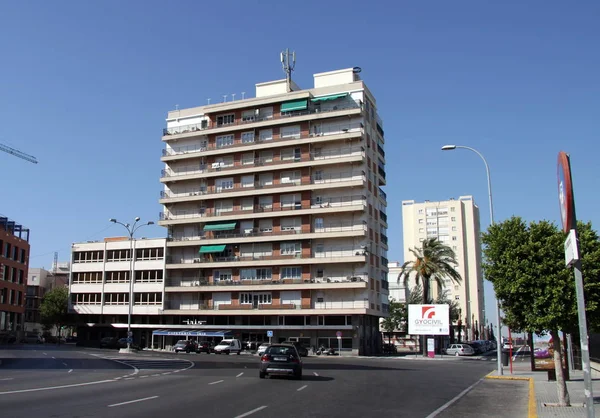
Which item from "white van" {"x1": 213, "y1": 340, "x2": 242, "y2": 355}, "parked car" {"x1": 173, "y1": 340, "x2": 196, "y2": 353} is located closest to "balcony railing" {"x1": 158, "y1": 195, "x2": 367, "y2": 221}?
"white van" {"x1": 213, "y1": 340, "x2": 242, "y2": 355}

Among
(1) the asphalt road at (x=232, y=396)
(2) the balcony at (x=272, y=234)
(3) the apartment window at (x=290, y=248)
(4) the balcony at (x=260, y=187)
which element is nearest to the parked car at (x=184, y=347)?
(2) the balcony at (x=272, y=234)

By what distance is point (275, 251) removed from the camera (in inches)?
2731

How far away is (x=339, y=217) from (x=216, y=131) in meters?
20.6

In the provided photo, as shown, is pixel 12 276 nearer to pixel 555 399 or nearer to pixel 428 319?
pixel 428 319

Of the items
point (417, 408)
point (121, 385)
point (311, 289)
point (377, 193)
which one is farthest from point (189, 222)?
point (417, 408)

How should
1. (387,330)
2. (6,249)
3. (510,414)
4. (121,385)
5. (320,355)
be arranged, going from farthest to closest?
(387,330) → (6,249) → (320,355) → (121,385) → (510,414)

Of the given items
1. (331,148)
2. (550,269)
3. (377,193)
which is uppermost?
(331,148)

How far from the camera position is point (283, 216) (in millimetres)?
69250

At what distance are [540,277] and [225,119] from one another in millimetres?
63938

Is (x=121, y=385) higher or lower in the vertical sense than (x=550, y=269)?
lower

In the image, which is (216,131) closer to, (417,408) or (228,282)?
(228,282)

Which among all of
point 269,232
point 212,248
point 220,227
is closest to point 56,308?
point 212,248

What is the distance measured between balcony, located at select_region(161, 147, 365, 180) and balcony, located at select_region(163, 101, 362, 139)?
4.63 m

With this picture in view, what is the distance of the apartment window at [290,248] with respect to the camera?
68.1 meters
